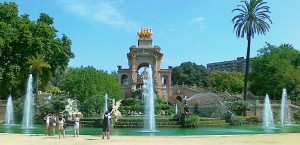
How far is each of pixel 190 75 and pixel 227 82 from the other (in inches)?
679

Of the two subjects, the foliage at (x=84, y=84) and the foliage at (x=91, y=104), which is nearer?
the foliage at (x=91, y=104)

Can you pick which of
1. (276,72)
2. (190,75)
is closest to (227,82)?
(190,75)

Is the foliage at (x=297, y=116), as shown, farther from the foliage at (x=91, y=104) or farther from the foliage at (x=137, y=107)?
the foliage at (x=91, y=104)

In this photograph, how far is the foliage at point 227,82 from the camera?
90.6m

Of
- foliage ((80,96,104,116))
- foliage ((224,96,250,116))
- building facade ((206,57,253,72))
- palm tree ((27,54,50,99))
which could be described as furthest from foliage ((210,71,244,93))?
building facade ((206,57,253,72))

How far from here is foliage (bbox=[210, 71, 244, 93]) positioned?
90625 millimetres

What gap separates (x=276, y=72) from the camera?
58.7 metres

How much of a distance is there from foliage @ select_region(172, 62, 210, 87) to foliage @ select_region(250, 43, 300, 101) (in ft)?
126

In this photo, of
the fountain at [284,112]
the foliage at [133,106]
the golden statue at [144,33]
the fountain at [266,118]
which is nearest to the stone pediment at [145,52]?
the golden statue at [144,33]

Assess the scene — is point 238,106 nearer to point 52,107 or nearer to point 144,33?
point 52,107

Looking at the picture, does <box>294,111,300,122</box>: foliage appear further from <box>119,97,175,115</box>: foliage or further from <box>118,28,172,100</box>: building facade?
<box>118,28,172,100</box>: building facade

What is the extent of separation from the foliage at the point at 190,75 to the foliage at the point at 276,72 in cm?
3846

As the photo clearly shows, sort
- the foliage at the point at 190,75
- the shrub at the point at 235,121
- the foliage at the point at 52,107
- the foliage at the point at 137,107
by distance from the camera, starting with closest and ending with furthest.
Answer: the shrub at the point at 235,121 < the foliage at the point at 52,107 < the foliage at the point at 137,107 < the foliage at the point at 190,75

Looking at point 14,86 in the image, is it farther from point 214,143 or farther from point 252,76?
point 252,76
